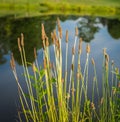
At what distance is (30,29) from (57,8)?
1655cm

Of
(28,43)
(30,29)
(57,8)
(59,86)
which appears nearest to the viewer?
(59,86)

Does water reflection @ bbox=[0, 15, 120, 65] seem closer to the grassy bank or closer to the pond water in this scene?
the pond water

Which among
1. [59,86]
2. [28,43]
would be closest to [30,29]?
[28,43]

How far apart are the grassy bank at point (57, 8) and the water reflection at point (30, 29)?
224 cm

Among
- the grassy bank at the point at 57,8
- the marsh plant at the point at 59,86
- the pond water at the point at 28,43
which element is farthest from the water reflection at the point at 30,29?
the marsh plant at the point at 59,86

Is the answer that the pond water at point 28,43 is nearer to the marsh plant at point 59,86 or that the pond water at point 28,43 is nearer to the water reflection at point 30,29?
the water reflection at point 30,29

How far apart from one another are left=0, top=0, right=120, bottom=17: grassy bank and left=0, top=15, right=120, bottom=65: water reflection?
2.24 m

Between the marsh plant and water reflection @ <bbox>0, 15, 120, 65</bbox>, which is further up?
the marsh plant

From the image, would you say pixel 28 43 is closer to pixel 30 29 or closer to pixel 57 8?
pixel 30 29

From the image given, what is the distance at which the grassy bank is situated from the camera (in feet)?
136

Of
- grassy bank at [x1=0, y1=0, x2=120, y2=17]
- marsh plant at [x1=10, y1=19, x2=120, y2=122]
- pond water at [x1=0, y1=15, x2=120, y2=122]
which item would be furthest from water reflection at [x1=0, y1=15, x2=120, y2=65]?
marsh plant at [x1=10, y1=19, x2=120, y2=122]

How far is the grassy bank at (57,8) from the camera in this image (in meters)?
41.4

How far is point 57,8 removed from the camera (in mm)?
46125

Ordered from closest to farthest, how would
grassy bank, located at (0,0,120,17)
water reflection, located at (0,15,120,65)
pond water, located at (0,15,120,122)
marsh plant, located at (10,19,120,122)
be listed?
1. marsh plant, located at (10,19,120,122)
2. pond water, located at (0,15,120,122)
3. water reflection, located at (0,15,120,65)
4. grassy bank, located at (0,0,120,17)
